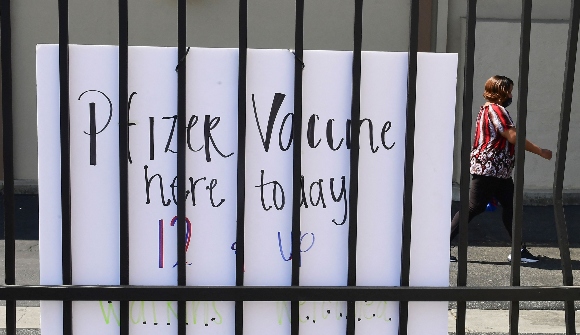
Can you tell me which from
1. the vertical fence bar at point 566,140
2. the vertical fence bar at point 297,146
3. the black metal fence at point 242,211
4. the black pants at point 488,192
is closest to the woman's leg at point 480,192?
the black pants at point 488,192

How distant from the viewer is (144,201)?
1.86 metres

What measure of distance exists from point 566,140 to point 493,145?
393 cm

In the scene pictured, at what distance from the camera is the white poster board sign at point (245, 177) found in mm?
1837

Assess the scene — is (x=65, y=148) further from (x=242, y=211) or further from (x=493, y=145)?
(x=493, y=145)

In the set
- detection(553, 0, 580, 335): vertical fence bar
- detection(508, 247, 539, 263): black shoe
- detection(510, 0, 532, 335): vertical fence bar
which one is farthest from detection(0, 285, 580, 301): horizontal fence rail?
detection(508, 247, 539, 263): black shoe

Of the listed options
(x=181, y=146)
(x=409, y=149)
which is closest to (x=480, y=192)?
(x=409, y=149)

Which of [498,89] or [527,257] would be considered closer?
[498,89]

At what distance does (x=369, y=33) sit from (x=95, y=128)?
755 cm

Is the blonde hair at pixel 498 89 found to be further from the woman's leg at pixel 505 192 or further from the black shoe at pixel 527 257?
the black shoe at pixel 527 257

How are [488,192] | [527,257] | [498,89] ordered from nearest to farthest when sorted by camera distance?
[498,89] → [488,192] → [527,257]

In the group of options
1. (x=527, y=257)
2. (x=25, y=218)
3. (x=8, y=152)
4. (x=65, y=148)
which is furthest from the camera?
(x=25, y=218)

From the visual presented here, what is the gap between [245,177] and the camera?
1.86m

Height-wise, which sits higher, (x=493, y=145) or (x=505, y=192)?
(x=493, y=145)

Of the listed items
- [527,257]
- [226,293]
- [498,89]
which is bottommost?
[527,257]
